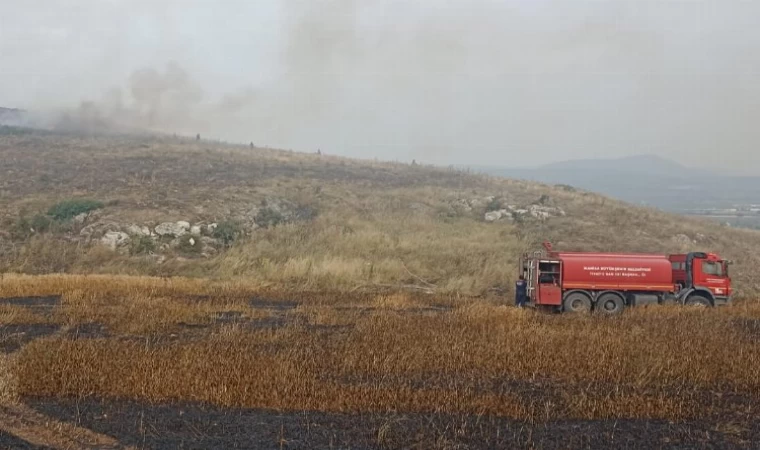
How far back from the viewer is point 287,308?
17.5 metres

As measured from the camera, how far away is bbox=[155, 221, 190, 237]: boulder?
94.6ft

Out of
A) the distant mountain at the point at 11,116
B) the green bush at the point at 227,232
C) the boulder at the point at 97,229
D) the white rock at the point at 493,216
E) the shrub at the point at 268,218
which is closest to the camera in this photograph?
the boulder at the point at 97,229

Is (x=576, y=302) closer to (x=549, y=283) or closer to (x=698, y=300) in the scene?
(x=549, y=283)

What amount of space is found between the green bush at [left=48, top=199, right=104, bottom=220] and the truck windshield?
82.9 feet

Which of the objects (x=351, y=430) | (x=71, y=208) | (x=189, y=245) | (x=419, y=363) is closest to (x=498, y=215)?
(x=189, y=245)

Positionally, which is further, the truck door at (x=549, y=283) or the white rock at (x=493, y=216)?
the white rock at (x=493, y=216)

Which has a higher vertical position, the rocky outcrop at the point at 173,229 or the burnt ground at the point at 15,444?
the rocky outcrop at the point at 173,229

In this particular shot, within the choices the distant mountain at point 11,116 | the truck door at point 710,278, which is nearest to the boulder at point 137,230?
the truck door at point 710,278

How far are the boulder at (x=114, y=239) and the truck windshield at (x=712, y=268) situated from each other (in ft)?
71.0

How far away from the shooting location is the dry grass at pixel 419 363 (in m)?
8.78

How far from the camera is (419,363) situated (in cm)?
1083

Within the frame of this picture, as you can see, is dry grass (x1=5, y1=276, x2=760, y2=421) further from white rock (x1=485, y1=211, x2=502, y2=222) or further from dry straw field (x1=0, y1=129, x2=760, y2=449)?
white rock (x1=485, y1=211, x2=502, y2=222)

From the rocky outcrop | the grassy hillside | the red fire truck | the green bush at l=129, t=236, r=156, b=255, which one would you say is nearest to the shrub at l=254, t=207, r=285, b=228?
the grassy hillside

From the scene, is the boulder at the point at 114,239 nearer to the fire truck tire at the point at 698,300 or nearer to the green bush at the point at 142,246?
the green bush at the point at 142,246
